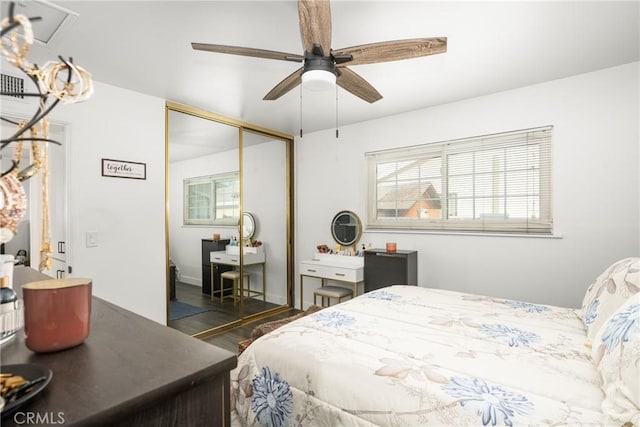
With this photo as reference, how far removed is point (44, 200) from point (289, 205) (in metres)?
4.15

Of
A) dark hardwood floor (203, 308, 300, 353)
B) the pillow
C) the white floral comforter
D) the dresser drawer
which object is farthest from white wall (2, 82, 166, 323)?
the pillow

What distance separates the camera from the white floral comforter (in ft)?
3.63

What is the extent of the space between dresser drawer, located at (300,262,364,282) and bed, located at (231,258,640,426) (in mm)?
1674

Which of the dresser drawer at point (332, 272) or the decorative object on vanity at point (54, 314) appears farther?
the dresser drawer at point (332, 272)

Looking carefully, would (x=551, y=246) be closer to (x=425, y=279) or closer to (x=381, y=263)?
(x=425, y=279)

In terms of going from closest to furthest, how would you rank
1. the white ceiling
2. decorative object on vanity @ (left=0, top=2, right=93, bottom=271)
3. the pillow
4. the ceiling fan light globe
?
decorative object on vanity @ (left=0, top=2, right=93, bottom=271) < the pillow < the ceiling fan light globe < the white ceiling

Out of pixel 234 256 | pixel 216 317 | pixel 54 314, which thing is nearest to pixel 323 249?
pixel 234 256

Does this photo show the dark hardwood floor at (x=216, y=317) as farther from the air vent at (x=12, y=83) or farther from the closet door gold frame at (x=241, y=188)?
the air vent at (x=12, y=83)

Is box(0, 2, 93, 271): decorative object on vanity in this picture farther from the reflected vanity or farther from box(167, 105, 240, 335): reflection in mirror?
the reflected vanity

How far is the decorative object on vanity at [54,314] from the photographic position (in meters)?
0.65

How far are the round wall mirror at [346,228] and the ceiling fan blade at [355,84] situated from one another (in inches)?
74.0

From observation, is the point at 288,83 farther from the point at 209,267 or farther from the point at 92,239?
the point at 209,267

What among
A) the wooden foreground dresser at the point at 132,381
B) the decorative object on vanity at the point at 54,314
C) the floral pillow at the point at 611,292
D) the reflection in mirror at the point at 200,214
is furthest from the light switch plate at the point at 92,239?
the floral pillow at the point at 611,292

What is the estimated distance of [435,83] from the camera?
9.50 ft
